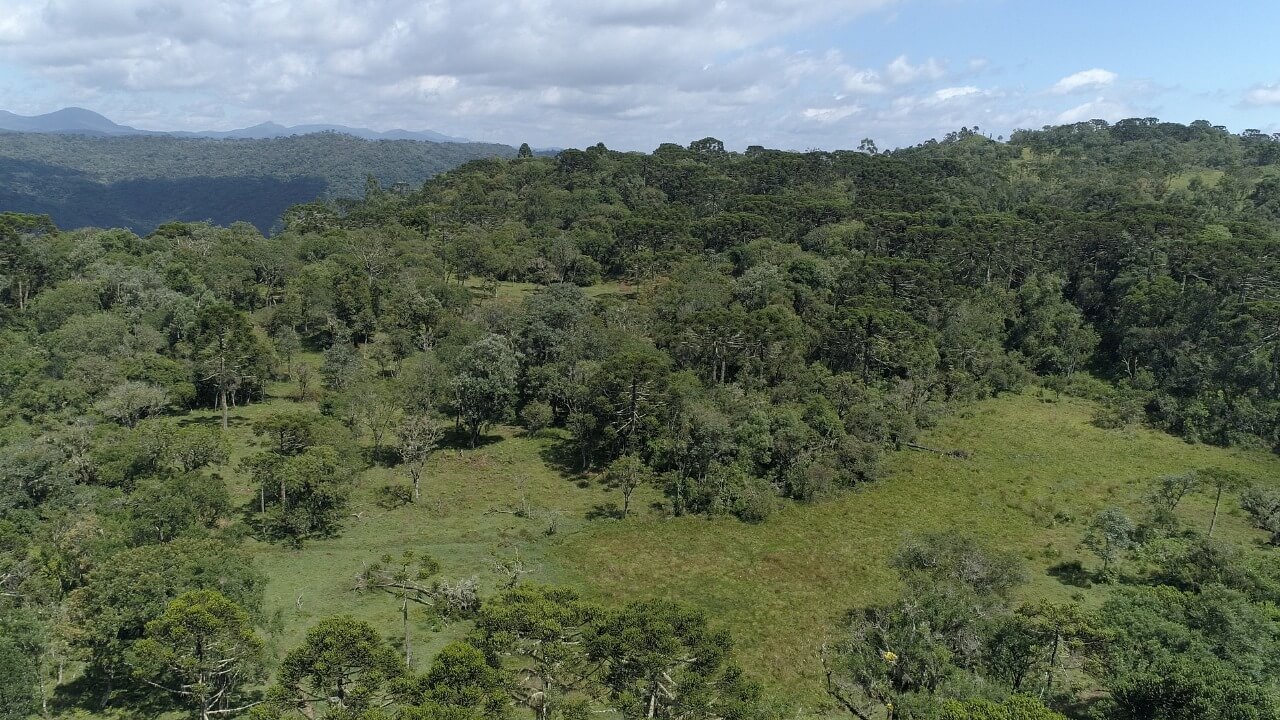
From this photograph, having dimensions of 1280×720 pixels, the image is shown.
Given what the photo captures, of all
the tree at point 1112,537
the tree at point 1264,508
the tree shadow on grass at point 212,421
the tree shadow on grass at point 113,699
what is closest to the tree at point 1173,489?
the tree at point 1264,508

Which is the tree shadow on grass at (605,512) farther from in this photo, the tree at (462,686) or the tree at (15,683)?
the tree at (15,683)

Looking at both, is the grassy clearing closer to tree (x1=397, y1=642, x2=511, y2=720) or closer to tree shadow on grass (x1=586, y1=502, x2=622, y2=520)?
tree shadow on grass (x1=586, y1=502, x2=622, y2=520)

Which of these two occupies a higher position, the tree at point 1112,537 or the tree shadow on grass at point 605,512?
the tree at point 1112,537

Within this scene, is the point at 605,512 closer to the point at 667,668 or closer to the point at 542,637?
the point at 542,637

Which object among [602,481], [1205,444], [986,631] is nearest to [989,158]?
[1205,444]

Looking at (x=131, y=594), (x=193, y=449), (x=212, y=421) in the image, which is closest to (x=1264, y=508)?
(x=131, y=594)

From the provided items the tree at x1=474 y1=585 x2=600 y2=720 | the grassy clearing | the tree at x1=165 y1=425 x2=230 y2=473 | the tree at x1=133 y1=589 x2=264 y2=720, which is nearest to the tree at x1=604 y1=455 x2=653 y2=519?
the grassy clearing
